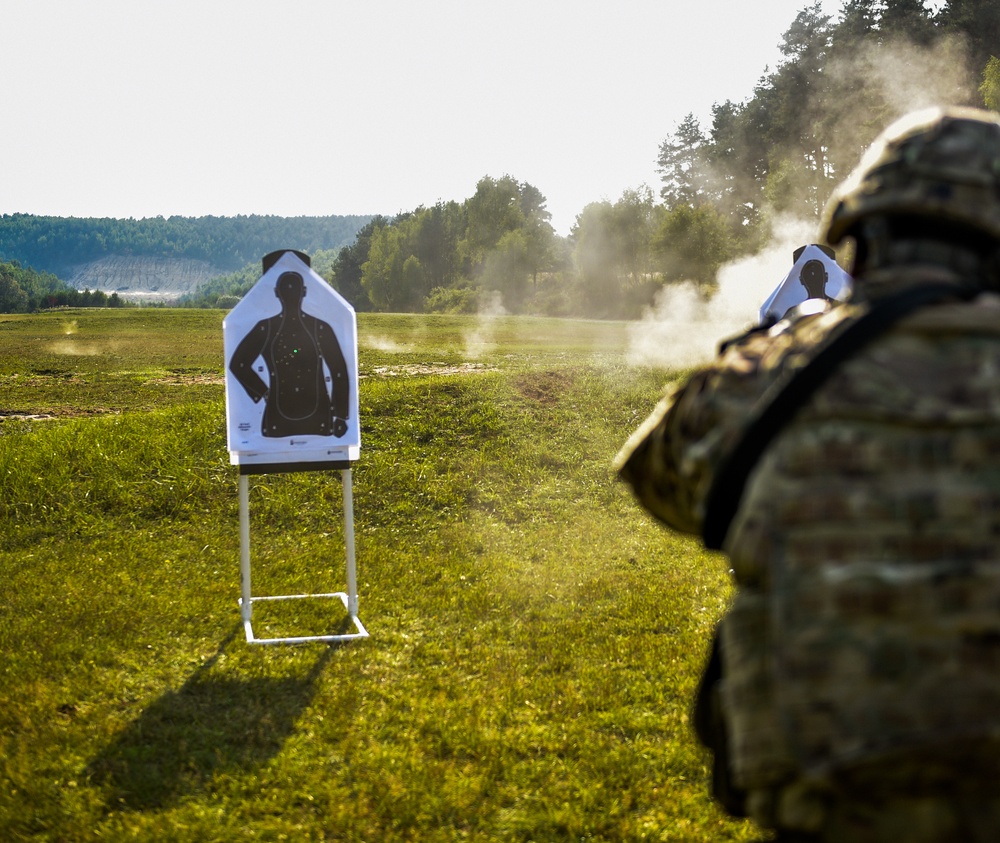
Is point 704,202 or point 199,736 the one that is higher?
point 704,202

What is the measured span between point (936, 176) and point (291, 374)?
538 cm

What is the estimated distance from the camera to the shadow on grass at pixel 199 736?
456 centimetres

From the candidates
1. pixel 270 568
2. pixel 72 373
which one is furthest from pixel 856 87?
pixel 270 568

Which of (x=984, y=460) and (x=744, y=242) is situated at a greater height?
(x=744, y=242)

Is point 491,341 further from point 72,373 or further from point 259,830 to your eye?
point 259,830

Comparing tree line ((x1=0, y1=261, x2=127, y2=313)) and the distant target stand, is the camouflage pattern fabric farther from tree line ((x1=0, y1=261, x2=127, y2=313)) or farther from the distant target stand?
tree line ((x1=0, y1=261, x2=127, y2=313))

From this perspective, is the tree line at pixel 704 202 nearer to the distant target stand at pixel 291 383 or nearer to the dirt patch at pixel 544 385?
the dirt patch at pixel 544 385

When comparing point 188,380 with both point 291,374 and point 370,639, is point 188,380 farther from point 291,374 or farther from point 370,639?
point 370,639

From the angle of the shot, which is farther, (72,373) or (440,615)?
(72,373)

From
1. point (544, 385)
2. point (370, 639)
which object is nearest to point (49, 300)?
point (544, 385)

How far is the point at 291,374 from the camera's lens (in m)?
6.86

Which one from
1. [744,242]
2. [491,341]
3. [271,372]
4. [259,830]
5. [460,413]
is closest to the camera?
[259,830]

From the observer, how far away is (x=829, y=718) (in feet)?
6.32

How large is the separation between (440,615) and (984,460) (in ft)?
18.1
